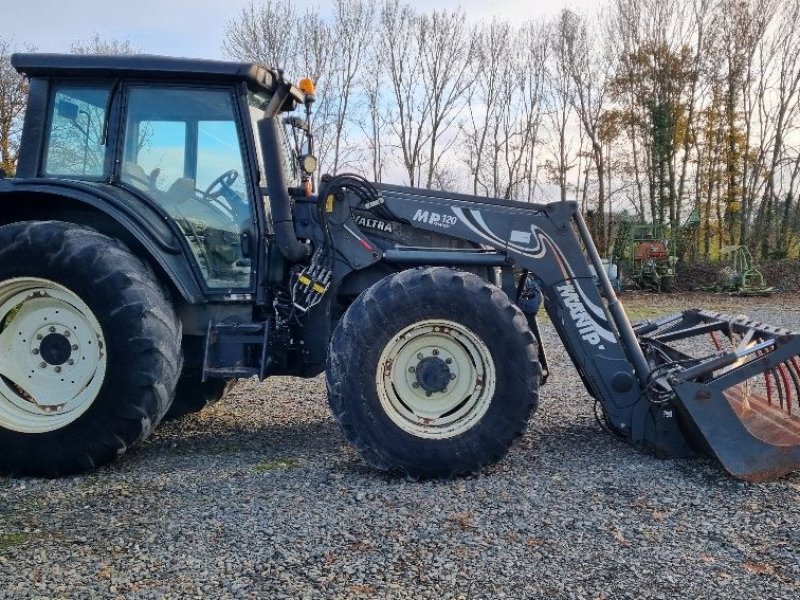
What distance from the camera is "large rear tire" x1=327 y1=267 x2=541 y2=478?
13.6ft

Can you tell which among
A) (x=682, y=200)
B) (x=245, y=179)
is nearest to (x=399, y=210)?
(x=245, y=179)

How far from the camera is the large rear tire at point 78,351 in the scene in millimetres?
4199

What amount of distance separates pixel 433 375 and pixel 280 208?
1429 mm

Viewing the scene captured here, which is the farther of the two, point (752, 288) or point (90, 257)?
point (752, 288)

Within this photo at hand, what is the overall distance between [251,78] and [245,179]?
63cm

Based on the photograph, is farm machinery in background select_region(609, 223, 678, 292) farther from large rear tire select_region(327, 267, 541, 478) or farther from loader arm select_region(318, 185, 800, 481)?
large rear tire select_region(327, 267, 541, 478)

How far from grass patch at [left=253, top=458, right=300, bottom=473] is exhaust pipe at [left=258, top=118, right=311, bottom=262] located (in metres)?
1.24

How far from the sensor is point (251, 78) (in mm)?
4727

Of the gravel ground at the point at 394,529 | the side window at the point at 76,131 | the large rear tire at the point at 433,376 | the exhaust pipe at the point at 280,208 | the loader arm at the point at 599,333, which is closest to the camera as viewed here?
the gravel ground at the point at 394,529

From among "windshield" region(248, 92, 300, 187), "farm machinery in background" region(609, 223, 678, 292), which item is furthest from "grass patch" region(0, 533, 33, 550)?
"farm machinery in background" region(609, 223, 678, 292)

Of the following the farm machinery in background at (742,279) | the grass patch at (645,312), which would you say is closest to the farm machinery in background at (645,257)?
the farm machinery in background at (742,279)

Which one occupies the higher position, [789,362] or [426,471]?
[789,362]

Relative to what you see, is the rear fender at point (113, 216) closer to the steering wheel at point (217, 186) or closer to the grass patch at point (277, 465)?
the steering wheel at point (217, 186)

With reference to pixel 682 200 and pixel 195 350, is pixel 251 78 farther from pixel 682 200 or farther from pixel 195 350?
pixel 682 200
